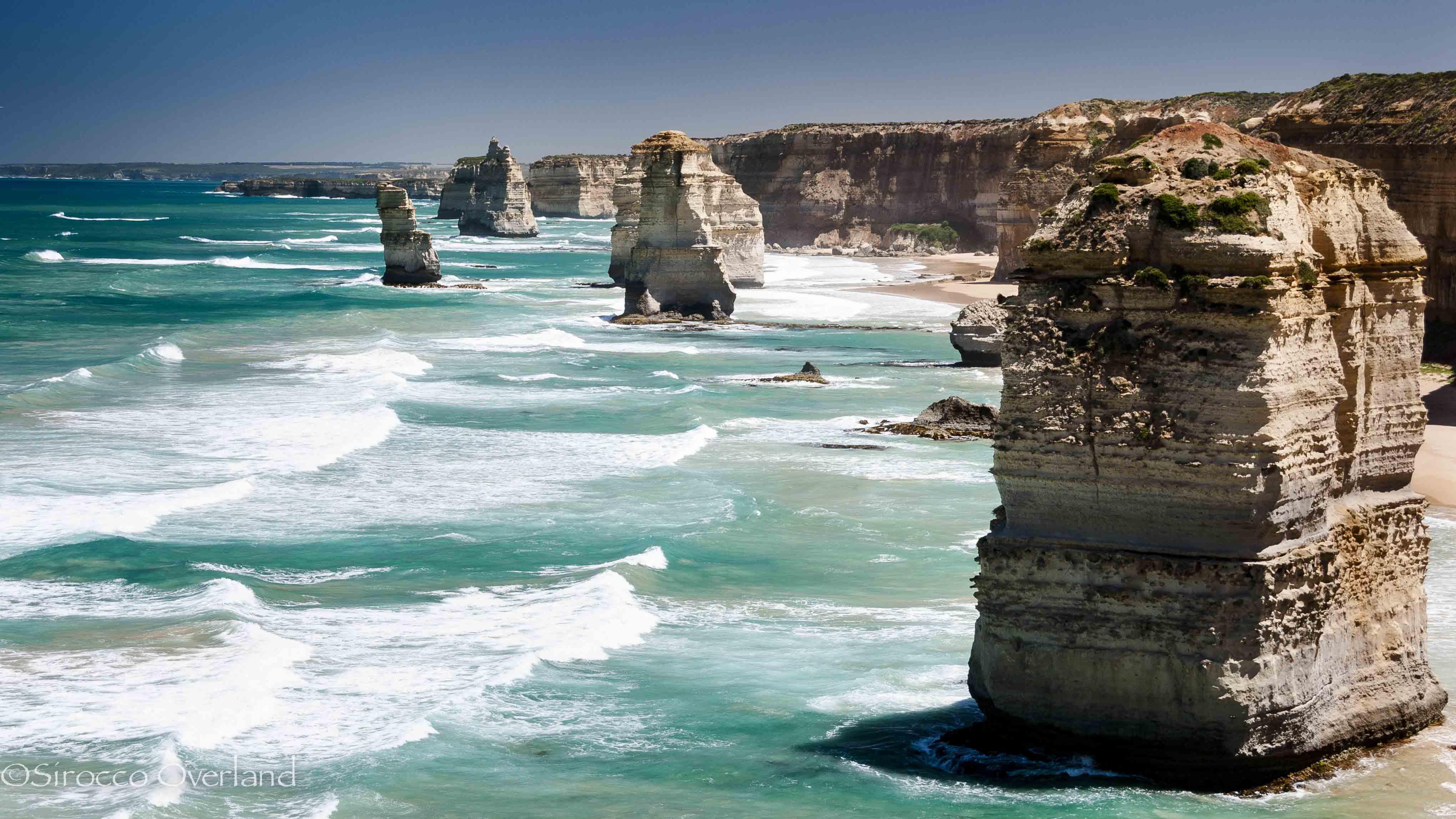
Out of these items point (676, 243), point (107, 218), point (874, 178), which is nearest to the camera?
point (676, 243)

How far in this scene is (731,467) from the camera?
86.9 feet

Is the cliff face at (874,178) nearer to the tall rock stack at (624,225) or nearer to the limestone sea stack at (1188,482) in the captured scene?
the tall rock stack at (624,225)

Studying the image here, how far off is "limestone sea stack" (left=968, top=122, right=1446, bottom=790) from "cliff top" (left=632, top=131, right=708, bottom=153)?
40.9 metres

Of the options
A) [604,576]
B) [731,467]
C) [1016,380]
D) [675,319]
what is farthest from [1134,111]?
[1016,380]

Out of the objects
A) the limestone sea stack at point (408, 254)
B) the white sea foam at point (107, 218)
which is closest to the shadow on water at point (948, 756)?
the limestone sea stack at point (408, 254)

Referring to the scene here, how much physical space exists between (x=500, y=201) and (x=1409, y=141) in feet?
300

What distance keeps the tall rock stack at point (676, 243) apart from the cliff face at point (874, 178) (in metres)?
49.7

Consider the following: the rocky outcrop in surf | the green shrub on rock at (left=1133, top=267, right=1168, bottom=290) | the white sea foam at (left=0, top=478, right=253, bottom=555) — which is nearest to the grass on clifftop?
the rocky outcrop in surf

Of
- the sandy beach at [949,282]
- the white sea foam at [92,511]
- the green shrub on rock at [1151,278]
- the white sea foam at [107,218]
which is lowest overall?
the white sea foam at [92,511]

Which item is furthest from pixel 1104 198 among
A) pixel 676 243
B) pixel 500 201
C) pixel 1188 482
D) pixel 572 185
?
pixel 572 185

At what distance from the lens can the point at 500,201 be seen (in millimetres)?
118750

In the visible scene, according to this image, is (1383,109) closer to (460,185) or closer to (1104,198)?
(1104,198)

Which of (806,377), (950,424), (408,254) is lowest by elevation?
(806,377)

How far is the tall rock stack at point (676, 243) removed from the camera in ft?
169
